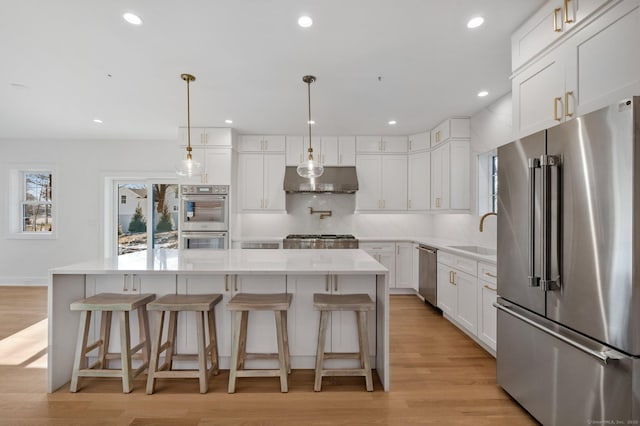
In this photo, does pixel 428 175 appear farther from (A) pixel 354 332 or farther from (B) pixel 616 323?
(B) pixel 616 323

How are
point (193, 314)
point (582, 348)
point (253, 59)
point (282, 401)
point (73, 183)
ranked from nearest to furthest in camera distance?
1. point (582, 348)
2. point (282, 401)
3. point (193, 314)
4. point (253, 59)
5. point (73, 183)

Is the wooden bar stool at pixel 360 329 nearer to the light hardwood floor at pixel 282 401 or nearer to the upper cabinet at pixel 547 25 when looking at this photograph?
the light hardwood floor at pixel 282 401

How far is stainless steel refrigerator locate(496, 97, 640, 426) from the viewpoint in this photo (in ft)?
4.49

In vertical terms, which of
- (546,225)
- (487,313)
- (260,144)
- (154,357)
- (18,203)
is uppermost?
(260,144)

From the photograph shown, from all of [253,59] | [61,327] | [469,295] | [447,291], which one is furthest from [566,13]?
[61,327]

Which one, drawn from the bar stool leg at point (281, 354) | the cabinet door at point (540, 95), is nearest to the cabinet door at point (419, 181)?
the cabinet door at point (540, 95)

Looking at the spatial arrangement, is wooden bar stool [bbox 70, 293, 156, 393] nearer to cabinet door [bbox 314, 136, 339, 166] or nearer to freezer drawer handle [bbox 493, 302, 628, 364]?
freezer drawer handle [bbox 493, 302, 628, 364]

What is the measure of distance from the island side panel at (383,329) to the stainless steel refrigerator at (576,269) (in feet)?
2.67

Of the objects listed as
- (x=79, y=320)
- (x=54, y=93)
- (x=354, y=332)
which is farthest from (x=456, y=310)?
(x=54, y=93)

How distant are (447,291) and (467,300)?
53cm

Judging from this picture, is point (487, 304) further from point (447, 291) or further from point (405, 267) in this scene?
point (405, 267)

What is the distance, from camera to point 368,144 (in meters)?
5.29

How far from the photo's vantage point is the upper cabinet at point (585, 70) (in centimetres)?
153

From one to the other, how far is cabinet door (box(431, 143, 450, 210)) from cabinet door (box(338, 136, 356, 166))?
128cm
